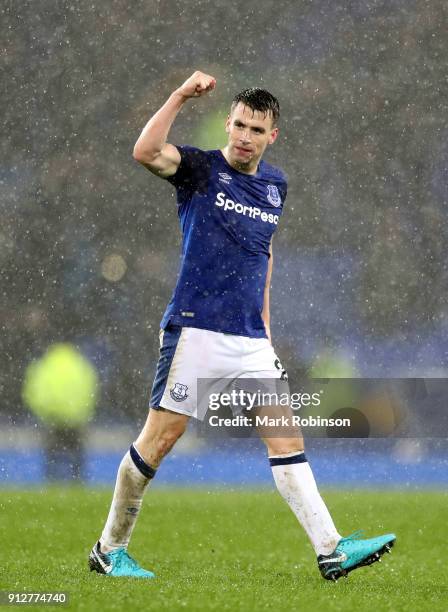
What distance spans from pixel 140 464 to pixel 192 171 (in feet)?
5.01

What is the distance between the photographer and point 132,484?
5.46 metres

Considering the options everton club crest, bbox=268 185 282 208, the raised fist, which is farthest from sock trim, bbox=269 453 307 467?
the raised fist

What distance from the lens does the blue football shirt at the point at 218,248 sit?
17.6 ft

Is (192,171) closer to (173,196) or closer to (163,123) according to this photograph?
(163,123)

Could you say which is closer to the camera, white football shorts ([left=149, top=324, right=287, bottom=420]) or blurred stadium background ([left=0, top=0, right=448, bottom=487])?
white football shorts ([left=149, top=324, right=287, bottom=420])

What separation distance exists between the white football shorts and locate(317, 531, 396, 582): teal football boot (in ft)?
2.79

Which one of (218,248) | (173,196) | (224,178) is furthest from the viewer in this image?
(173,196)

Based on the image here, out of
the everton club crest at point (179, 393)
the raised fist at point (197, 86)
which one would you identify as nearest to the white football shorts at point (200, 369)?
the everton club crest at point (179, 393)

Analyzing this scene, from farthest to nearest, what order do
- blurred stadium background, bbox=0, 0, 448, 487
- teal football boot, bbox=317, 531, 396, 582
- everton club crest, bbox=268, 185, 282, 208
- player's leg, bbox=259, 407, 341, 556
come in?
blurred stadium background, bbox=0, 0, 448, 487 < everton club crest, bbox=268, 185, 282, 208 < player's leg, bbox=259, 407, 341, 556 < teal football boot, bbox=317, 531, 396, 582

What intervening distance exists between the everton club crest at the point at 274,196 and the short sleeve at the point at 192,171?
15.6 inches

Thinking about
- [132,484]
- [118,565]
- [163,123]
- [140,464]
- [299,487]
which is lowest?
[118,565]

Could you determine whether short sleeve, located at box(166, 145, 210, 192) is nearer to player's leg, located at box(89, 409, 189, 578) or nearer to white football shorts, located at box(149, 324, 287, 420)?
white football shorts, located at box(149, 324, 287, 420)

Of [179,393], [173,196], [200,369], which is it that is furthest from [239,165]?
[173,196]

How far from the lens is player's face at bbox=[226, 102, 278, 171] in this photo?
5.42 meters
